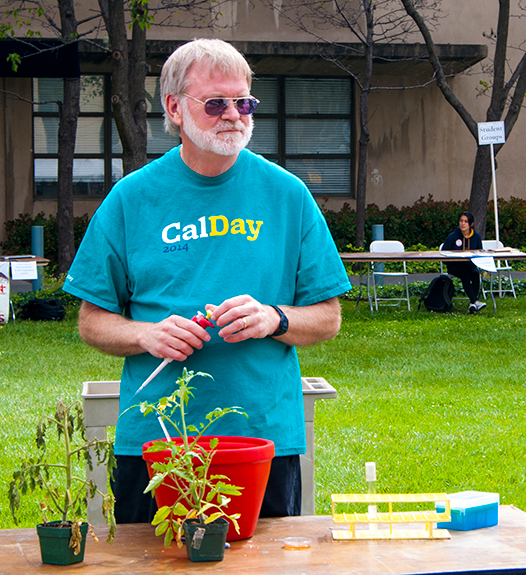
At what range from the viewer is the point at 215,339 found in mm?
2141

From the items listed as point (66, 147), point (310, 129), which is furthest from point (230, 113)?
point (310, 129)

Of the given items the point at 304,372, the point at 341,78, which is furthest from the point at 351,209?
the point at 304,372

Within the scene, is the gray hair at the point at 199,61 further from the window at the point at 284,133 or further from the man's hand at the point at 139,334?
the window at the point at 284,133

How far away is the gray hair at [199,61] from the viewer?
7.02 ft

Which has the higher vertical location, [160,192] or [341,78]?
[341,78]

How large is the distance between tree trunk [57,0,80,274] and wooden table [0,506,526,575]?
1373 cm

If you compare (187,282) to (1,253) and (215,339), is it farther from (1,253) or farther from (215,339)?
(1,253)

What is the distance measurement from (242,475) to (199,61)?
42.8 inches

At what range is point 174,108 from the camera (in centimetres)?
228

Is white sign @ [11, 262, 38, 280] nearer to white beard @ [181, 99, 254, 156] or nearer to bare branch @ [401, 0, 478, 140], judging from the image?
bare branch @ [401, 0, 478, 140]

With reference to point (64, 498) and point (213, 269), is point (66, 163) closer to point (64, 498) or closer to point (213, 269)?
point (213, 269)

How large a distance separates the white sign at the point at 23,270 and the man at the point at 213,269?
34.4ft

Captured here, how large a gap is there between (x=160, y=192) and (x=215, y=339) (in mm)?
444

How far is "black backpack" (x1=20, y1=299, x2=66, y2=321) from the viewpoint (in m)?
12.8
